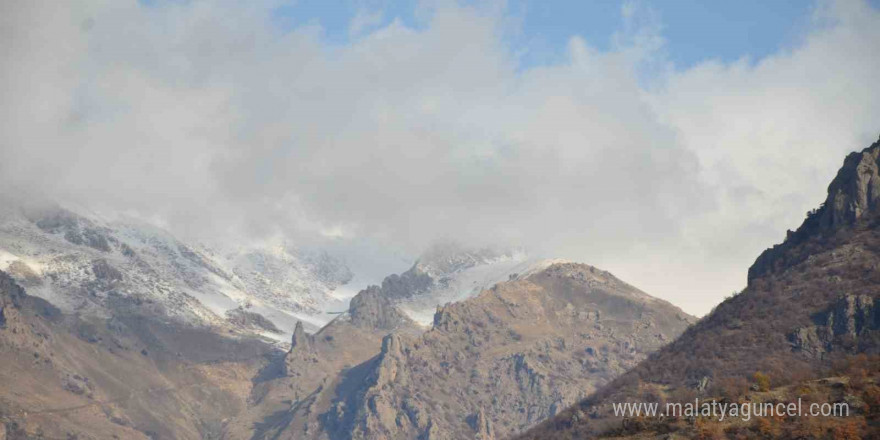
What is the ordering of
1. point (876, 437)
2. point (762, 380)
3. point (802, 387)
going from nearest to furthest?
1. point (876, 437)
2. point (802, 387)
3. point (762, 380)

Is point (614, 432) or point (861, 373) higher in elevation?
point (861, 373)

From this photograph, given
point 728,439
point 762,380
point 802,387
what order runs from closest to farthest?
point 728,439 < point 802,387 < point 762,380

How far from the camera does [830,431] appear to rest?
103 meters

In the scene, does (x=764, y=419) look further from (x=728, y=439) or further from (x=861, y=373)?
(x=861, y=373)

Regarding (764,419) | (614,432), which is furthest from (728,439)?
(614,432)

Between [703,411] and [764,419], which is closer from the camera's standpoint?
[764,419]

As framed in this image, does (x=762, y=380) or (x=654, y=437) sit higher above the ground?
(x=762, y=380)

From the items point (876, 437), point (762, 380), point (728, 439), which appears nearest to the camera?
point (876, 437)

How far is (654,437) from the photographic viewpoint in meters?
111

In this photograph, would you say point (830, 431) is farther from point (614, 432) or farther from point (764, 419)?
point (614, 432)

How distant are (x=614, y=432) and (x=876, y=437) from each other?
2653 cm

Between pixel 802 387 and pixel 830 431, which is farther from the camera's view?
pixel 802 387

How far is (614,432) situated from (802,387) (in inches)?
765

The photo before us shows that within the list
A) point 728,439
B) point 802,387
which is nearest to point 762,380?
point 802,387
